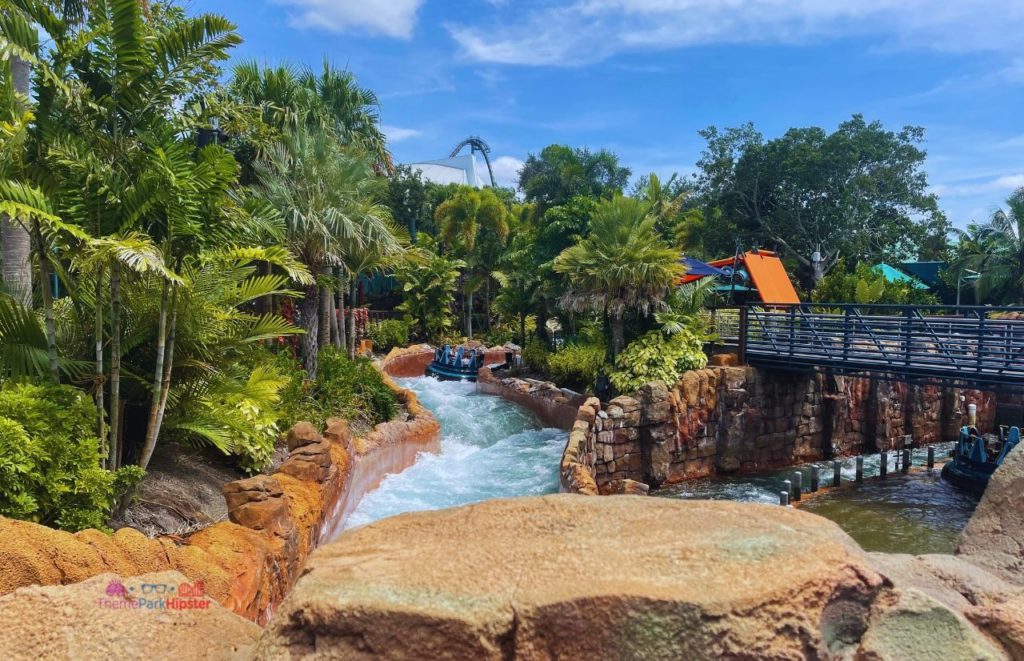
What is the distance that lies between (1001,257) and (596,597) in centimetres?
3133

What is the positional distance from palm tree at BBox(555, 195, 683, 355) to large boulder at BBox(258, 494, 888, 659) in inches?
492

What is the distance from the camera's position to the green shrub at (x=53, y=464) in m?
3.98

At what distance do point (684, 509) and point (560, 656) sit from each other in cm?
82

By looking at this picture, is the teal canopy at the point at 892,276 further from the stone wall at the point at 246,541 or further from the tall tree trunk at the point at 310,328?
the stone wall at the point at 246,541

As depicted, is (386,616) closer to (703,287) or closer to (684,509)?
(684,509)

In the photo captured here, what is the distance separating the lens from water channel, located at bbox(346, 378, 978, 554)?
1005cm

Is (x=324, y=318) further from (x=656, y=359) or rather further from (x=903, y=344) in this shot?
(x=903, y=344)

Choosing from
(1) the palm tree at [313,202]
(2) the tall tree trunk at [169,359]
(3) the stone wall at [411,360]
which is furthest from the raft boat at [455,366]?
(2) the tall tree trunk at [169,359]

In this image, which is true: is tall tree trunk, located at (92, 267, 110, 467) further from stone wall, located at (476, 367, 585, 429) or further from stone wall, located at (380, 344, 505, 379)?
stone wall, located at (380, 344, 505, 379)

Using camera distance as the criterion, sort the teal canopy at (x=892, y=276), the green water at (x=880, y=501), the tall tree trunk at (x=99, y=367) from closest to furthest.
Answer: the tall tree trunk at (x=99, y=367), the green water at (x=880, y=501), the teal canopy at (x=892, y=276)

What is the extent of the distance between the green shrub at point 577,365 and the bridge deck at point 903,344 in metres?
3.34

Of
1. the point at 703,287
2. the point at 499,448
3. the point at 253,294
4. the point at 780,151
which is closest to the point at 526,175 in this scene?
the point at 780,151

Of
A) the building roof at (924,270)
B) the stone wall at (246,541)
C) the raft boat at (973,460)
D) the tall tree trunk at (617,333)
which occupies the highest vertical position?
the building roof at (924,270)

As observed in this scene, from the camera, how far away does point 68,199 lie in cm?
443
